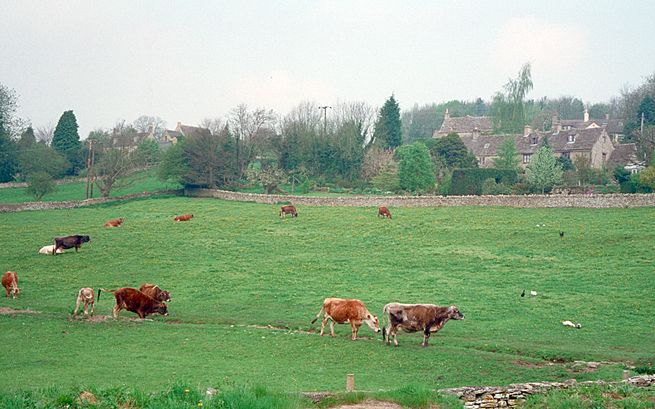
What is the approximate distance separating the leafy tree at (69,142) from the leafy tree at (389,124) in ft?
131

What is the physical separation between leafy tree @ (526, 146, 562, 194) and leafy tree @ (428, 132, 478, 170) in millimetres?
20562

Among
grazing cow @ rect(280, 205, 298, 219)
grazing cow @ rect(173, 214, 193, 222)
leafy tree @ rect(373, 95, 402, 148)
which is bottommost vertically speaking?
grazing cow @ rect(173, 214, 193, 222)

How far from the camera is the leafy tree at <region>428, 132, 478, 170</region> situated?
288 ft

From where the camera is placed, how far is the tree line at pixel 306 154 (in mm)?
75812

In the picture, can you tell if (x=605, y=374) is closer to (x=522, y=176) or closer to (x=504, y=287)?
(x=504, y=287)

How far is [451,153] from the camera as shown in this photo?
88.4 meters

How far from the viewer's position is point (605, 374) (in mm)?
20422

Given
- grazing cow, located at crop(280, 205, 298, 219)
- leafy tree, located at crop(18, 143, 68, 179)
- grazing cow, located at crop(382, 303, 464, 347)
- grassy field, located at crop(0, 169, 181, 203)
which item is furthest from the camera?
leafy tree, located at crop(18, 143, 68, 179)

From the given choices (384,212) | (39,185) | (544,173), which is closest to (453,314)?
(384,212)

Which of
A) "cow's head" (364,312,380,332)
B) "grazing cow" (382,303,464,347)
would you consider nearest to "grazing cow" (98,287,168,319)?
"cow's head" (364,312,380,332)

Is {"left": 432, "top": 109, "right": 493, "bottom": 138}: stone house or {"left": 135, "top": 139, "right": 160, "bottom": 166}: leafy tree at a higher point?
{"left": 432, "top": 109, "right": 493, "bottom": 138}: stone house

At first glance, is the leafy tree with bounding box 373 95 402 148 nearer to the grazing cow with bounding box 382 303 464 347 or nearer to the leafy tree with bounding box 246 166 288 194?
the leafy tree with bounding box 246 166 288 194

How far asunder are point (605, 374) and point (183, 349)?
12.5 m

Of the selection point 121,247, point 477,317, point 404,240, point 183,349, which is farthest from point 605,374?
point 121,247
